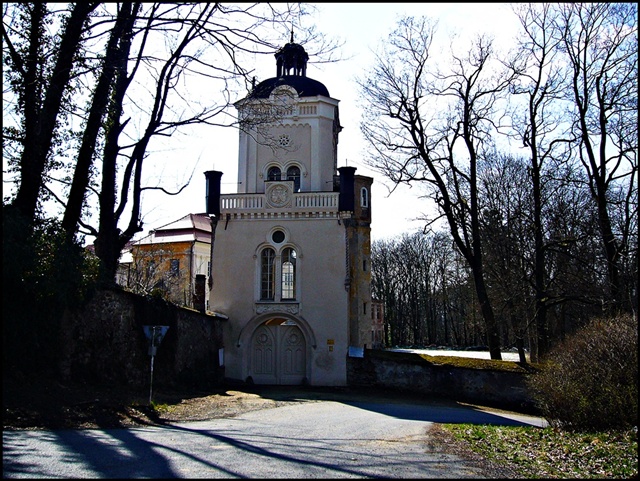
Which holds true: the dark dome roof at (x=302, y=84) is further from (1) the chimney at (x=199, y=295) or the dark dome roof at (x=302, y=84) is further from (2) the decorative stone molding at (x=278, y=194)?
(1) the chimney at (x=199, y=295)

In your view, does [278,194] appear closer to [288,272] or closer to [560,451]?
[288,272]

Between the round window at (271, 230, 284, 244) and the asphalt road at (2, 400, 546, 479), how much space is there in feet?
45.6

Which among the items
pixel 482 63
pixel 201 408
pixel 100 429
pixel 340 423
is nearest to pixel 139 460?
pixel 100 429

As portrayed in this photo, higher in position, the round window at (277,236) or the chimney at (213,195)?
the chimney at (213,195)

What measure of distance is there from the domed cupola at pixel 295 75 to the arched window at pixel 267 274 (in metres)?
7.32

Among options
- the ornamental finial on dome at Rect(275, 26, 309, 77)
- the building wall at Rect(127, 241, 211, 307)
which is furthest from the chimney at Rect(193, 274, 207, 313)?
the building wall at Rect(127, 241, 211, 307)

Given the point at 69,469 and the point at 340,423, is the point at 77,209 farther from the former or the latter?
the point at 69,469

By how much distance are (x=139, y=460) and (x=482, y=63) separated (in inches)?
867

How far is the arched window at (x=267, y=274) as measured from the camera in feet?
88.9

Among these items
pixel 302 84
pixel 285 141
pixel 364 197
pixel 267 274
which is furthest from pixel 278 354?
pixel 302 84

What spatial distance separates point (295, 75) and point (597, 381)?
22.1 meters

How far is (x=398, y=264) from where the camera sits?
218 feet

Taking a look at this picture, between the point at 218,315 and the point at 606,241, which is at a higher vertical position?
the point at 606,241

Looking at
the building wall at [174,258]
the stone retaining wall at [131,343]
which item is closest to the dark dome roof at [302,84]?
the stone retaining wall at [131,343]
